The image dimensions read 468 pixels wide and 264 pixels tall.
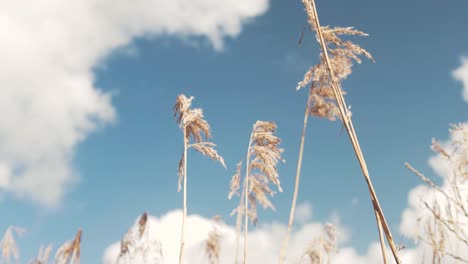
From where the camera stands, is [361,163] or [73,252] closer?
[361,163]

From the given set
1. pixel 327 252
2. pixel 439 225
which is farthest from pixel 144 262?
pixel 439 225

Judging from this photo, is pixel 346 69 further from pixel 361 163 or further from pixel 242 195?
pixel 242 195

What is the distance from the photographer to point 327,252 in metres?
7.50

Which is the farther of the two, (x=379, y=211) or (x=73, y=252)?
(x=73, y=252)

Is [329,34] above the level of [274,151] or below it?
below

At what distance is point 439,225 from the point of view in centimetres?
300

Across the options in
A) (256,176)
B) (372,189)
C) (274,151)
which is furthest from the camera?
(256,176)

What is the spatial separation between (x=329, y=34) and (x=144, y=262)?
14.2ft

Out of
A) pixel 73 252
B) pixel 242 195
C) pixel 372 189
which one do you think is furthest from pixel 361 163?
pixel 73 252

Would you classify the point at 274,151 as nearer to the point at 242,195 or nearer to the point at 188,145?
the point at 242,195

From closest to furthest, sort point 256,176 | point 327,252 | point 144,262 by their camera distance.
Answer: point 256,176
point 144,262
point 327,252

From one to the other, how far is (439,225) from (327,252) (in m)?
4.70

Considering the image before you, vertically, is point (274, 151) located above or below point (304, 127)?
below

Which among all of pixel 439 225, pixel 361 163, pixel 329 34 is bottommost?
pixel 361 163
